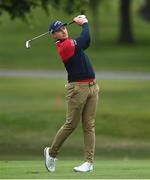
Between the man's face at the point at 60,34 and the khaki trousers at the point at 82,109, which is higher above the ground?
the man's face at the point at 60,34

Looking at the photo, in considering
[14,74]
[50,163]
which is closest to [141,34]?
[14,74]

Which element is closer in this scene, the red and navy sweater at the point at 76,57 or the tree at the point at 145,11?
the red and navy sweater at the point at 76,57

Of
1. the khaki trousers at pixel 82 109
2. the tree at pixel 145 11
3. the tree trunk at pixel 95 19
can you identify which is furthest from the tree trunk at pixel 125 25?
the khaki trousers at pixel 82 109

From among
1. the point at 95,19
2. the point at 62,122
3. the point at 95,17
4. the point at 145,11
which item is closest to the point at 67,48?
the point at 62,122

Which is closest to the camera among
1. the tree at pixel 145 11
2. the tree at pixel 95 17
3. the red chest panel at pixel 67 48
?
the red chest panel at pixel 67 48

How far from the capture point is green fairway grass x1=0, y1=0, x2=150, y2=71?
1824 inches

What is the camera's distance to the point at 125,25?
56.0 m

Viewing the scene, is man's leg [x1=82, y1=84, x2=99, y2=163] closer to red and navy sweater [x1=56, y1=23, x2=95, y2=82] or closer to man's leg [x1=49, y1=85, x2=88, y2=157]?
man's leg [x1=49, y1=85, x2=88, y2=157]

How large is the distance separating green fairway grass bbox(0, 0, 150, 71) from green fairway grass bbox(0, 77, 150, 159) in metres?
Answer: 9.29

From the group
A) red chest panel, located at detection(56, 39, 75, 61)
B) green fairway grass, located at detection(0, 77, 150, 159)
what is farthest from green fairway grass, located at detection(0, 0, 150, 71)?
red chest panel, located at detection(56, 39, 75, 61)

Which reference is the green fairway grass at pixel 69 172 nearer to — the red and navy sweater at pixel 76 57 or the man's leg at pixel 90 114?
the man's leg at pixel 90 114

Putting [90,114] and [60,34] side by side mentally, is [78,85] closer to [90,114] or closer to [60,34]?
[90,114]

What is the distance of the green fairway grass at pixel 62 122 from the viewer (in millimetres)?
19766

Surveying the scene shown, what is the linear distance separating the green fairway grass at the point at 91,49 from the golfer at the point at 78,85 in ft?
87.1
